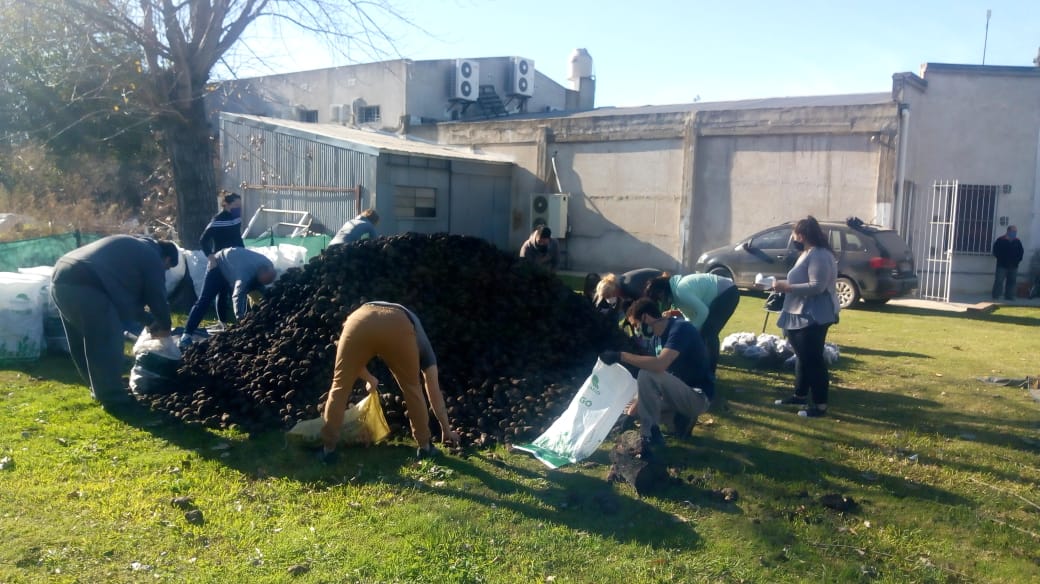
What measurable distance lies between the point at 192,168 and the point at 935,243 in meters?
14.9

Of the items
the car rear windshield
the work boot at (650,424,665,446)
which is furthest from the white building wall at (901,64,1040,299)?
the work boot at (650,424,665,446)

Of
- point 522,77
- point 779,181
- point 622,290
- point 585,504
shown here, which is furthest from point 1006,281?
point 522,77

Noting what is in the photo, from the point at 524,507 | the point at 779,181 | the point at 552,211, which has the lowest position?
the point at 524,507

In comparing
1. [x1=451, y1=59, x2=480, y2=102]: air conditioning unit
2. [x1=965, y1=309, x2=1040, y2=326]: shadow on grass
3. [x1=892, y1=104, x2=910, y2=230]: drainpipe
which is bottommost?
[x1=965, y1=309, x2=1040, y2=326]: shadow on grass

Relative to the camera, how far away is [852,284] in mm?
14953

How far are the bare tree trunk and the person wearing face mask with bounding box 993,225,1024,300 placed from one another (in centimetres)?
1550

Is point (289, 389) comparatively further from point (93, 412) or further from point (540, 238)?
point (540, 238)

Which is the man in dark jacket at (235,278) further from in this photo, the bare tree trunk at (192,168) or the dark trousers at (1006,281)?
the dark trousers at (1006,281)

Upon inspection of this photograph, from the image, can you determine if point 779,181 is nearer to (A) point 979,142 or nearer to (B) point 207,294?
(A) point 979,142

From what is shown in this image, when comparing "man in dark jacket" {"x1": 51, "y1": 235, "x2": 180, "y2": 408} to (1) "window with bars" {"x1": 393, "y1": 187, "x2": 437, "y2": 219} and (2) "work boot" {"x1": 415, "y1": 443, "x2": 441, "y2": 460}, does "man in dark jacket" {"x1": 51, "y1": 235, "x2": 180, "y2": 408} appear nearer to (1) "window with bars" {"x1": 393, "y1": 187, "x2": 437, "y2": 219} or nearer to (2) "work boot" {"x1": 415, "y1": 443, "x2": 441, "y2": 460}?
(2) "work boot" {"x1": 415, "y1": 443, "x2": 441, "y2": 460}

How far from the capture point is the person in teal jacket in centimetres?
727

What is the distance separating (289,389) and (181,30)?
902cm

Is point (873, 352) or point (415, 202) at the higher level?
point (415, 202)

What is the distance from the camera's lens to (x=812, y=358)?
6797 millimetres
